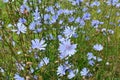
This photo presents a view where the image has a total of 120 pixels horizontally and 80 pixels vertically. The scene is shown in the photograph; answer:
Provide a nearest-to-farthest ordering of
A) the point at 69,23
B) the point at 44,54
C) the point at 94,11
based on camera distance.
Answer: the point at 44,54 < the point at 69,23 < the point at 94,11

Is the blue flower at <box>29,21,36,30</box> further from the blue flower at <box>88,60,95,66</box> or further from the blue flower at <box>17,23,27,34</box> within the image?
the blue flower at <box>88,60,95,66</box>

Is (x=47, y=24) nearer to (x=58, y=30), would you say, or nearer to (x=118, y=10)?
(x=58, y=30)

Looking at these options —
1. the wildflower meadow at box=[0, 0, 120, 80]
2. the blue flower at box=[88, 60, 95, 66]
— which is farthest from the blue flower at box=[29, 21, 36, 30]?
the blue flower at box=[88, 60, 95, 66]

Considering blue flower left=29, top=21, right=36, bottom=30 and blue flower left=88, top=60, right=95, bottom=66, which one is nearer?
blue flower left=29, top=21, right=36, bottom=30

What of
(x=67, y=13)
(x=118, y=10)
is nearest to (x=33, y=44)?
(x=67, y=13)

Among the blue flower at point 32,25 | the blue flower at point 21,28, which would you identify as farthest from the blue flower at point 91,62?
the blue flower at point 21,28

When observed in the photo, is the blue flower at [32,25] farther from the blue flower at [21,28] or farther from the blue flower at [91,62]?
the blue flower at [91,62]

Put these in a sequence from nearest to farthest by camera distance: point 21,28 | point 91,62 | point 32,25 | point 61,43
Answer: point 21,28 → point 61,43 → point 32,25 → point 91,62

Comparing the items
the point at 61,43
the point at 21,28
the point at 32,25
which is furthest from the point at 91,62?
the point at 21,28

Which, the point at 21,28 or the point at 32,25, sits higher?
the point at 32,25

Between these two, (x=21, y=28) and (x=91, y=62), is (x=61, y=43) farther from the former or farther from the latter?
(x=91, y=62)

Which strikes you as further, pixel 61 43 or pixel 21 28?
pixel 61 43
